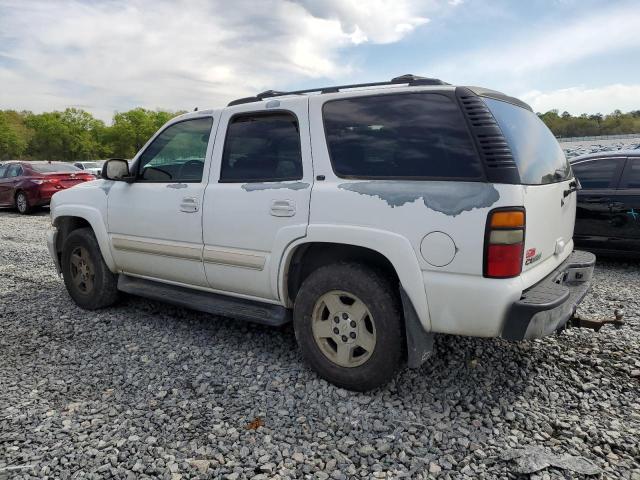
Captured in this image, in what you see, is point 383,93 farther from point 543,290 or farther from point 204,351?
point 204,351

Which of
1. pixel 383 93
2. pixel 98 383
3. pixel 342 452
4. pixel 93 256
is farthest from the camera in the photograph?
pixel 93 256

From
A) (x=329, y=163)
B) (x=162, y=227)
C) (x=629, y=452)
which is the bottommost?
(x=629, y=452)

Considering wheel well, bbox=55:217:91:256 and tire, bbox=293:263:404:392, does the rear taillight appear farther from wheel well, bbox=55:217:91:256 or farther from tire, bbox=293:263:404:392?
wheel well, bbox=55:217:91:256

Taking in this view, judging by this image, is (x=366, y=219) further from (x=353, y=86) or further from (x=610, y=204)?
(x=610, y=204)

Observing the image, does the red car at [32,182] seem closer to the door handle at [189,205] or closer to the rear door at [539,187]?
the door handle at [189,205]

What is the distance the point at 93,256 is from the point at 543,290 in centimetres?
399

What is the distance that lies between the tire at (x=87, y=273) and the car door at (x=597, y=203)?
5964 mm

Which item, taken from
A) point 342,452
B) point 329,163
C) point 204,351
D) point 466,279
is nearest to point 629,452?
point 466,279

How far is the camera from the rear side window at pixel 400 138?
2.73m

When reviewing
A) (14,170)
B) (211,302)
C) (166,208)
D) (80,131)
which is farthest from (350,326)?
(80,131)

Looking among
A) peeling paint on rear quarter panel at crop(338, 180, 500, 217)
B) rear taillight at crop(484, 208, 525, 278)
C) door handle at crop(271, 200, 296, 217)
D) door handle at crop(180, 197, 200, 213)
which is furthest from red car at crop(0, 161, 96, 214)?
rear taillight at crop(484, 208, 525, 278)

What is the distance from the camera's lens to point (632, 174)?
6336mm

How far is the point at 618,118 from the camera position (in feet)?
220

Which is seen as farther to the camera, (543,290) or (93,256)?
(93,256)
